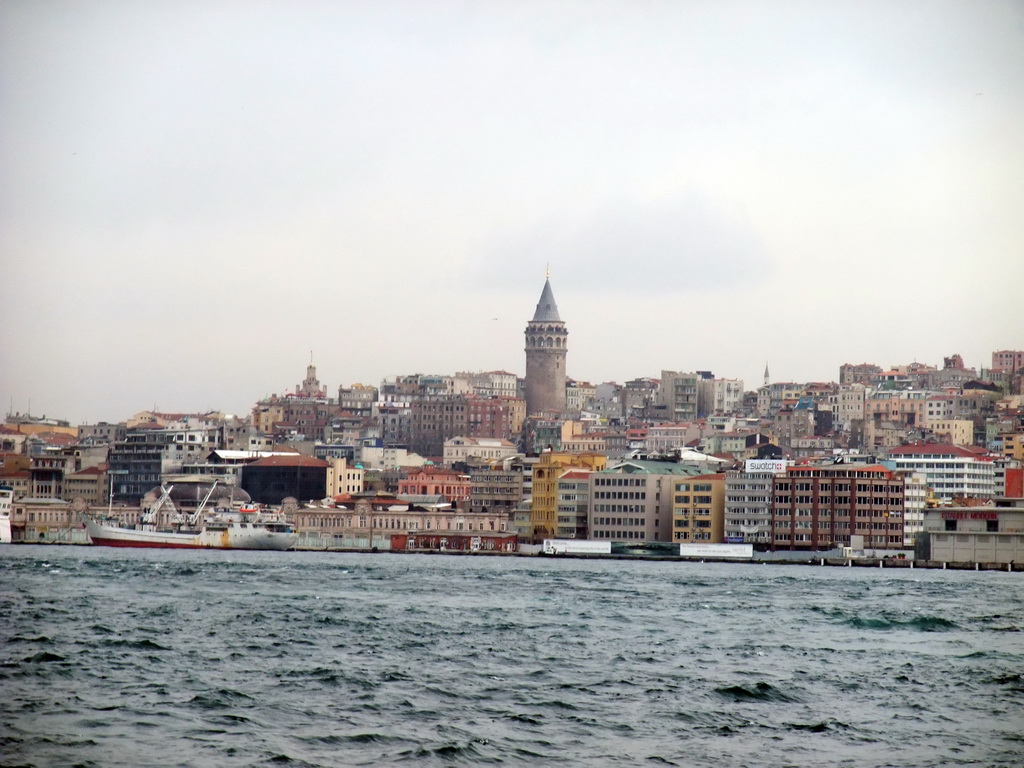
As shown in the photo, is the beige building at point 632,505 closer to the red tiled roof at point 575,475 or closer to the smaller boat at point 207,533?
the red tiled roof at point 575,475

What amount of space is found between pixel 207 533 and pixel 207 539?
1.83 ft

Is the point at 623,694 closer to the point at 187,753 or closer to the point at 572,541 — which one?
the point at 187,753

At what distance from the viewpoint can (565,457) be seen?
9519 cm

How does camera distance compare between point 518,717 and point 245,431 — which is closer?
point 518,717

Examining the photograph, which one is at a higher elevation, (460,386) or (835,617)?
(460,386)

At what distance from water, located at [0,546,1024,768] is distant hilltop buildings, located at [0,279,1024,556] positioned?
1622 inches

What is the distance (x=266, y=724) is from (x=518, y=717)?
273cm

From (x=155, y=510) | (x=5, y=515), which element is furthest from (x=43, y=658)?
(x=155, y=510)

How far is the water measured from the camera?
1738 cm

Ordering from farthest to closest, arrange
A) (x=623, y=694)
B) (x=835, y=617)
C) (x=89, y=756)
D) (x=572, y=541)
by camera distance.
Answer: (x=572, y=541) → (x=835, y=617) → (x=623, y=694) → (x=89, y=756)

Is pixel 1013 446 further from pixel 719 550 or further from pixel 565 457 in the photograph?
pixel 719 550

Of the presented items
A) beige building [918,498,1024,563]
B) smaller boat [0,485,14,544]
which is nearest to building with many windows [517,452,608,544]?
beige building [918,498,1024,563]

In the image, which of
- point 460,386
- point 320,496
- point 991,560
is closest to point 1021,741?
point 991,560

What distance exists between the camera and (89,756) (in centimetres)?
1630
